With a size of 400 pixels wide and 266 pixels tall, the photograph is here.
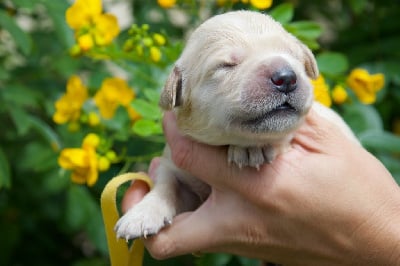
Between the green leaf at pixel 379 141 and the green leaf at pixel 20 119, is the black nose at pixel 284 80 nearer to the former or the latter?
the green leaf at pixel 379 141

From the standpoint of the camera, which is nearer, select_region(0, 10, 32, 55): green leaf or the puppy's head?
the puppy's head

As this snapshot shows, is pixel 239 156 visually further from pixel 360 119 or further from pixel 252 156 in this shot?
pixel 360 119

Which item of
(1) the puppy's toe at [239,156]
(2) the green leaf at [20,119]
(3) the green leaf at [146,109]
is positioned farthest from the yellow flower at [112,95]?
(1) the puppy's toe at [239,156]

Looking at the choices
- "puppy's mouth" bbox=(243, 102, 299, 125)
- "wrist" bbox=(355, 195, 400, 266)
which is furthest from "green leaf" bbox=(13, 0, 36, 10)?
"wrist" bbox=(355, 195, 400, 266)

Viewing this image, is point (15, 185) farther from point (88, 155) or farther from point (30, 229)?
point (88, 155)

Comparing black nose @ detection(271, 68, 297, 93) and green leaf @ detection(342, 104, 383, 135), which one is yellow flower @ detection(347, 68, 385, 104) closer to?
green leaf @ detection(342, 104, 383, 135)

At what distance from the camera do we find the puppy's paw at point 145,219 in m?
1.79

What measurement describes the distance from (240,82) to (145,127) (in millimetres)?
494

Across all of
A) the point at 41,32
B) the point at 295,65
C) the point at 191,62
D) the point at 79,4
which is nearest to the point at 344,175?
the point at 295,65

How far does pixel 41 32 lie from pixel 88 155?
1.34 m

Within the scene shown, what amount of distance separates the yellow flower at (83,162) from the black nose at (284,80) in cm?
67

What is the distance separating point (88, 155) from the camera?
79.7 inches

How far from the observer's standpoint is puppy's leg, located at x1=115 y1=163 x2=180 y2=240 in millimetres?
1796

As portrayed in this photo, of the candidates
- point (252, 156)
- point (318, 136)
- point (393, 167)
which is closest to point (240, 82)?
point (252, 156)
